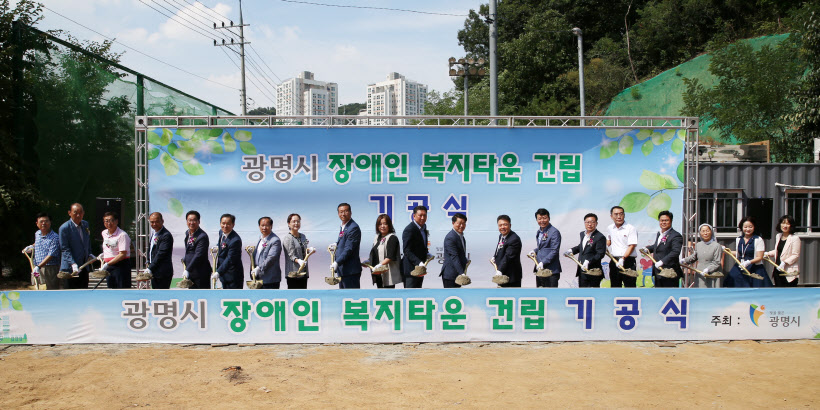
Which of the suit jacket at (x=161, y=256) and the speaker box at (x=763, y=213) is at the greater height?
the speaker box at (x=763, y=213)

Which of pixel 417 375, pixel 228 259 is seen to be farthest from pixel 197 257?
pixel 417 375

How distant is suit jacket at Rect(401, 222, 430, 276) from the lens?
7.48m

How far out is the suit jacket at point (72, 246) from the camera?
7.57 meters

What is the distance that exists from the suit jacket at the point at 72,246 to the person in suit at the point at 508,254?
5.24m

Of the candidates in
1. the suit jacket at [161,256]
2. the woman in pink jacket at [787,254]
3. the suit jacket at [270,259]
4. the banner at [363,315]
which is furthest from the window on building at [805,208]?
the suit jacket at [161,256]

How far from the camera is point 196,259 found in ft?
24.2

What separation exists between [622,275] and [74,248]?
274 inches

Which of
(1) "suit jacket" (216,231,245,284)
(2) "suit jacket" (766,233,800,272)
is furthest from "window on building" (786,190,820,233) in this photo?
(1) "suit jacket" (216,231,245,284)

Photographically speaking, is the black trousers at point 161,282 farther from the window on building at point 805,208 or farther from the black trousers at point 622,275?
the window on building at point 805,208

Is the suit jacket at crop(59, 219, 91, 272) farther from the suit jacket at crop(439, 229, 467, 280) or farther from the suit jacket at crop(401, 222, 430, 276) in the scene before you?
the suit jacket at crop(439, 229, 467, 280)

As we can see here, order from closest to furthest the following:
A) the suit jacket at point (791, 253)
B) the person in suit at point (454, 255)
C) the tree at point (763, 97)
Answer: the person in suit at point (454, 255) < the suit jacket at point (791, 253) < the tree at point (763, 97)

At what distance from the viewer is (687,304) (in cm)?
662

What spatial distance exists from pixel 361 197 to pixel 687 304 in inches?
170

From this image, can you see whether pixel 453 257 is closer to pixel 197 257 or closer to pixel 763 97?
pixel 197 257
